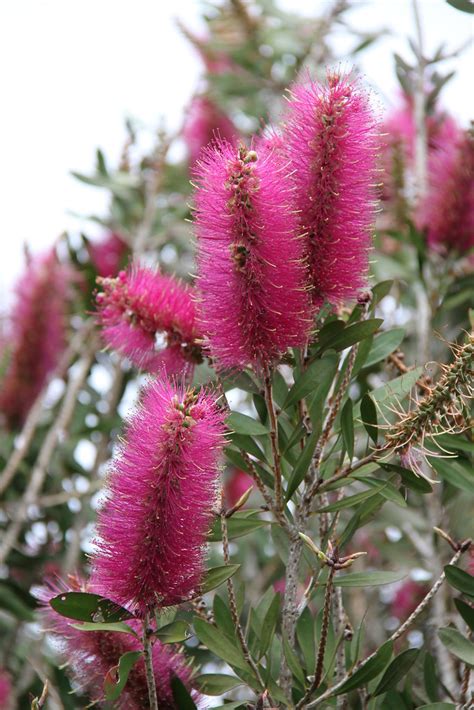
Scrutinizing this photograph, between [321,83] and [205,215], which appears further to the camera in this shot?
[321,83]

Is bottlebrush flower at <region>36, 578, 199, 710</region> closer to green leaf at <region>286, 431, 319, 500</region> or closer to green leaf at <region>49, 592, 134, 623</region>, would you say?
green leaf at <region>49, 592, 134, 623</region>

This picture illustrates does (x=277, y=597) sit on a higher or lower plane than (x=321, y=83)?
lower

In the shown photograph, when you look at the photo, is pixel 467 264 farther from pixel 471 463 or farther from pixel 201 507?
pixel 201 507

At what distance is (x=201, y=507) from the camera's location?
109 cm

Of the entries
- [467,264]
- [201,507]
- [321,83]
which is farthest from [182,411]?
[467,264]

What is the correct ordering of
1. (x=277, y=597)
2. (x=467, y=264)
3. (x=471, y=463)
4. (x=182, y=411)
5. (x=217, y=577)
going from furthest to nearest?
1. (x=467, y=264)
2. (x=471, y=463)
3. (x=277, y=597)
4. (x=217, y=577)
5. (x=182, y=411)

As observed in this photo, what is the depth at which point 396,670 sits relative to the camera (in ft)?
4.18

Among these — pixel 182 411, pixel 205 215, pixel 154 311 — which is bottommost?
pixel 182 411

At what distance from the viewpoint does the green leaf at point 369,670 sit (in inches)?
47.0

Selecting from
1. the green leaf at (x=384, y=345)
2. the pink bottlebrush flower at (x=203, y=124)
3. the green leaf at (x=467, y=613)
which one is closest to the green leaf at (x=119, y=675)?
the green leaf at (x=467, y=613)

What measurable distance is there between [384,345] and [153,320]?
37cm

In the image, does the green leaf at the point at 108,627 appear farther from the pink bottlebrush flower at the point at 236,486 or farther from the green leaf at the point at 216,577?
the pink bottlebrush flower at the point at 236,486

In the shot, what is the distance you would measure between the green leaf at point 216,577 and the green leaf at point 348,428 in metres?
0.22

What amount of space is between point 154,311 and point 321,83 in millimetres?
392
